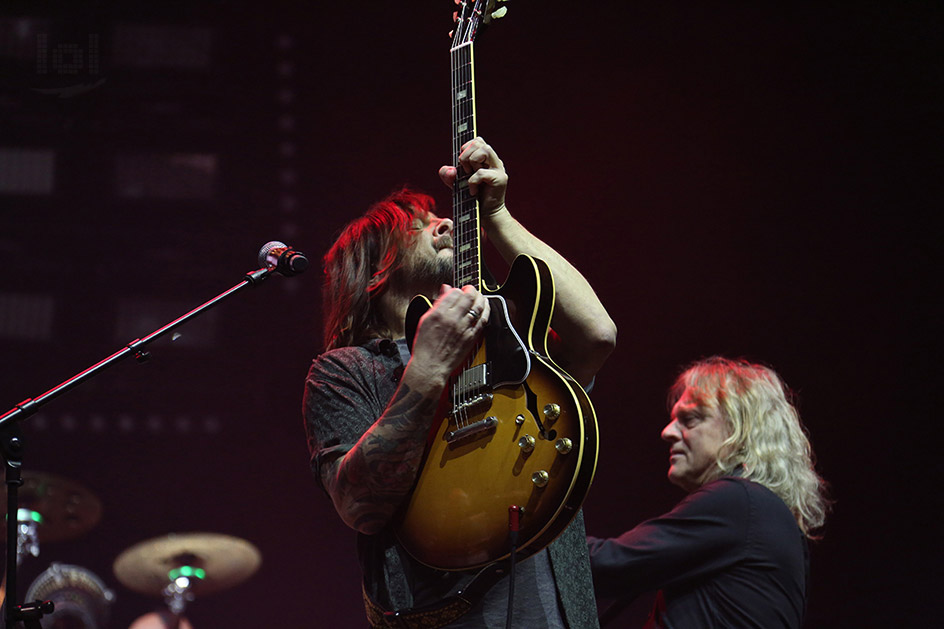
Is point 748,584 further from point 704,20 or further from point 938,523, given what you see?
point 704,20

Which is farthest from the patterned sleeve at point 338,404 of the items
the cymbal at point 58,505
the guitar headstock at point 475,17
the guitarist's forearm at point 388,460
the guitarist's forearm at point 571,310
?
the cymbal at point 58,505

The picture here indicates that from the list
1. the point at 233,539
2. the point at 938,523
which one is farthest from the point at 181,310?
the point at 938,523

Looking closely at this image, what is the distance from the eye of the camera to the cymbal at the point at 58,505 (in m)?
3.92

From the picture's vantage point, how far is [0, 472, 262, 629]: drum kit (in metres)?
3.89

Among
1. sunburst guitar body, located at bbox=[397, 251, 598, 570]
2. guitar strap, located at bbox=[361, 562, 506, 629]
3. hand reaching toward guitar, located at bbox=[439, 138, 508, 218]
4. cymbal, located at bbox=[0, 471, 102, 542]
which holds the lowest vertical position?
guitar strap, located at bbox=[361, 562, 506, 629]

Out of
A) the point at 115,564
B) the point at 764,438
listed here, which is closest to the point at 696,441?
the point at 764,438

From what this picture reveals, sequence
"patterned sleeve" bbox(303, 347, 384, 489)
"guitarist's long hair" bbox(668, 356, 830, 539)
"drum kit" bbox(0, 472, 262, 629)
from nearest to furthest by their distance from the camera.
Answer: "patterned sleeve" bbox(303, 347, 384, 489)
"guitarist's long hair" bbox(668, 356, 830, 539)
"drum kit" bbox(0, 472, 262, 629)

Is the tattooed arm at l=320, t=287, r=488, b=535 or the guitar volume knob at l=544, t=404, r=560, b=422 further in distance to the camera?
the tattooed arm at l=320, t=287, r=488, b=535

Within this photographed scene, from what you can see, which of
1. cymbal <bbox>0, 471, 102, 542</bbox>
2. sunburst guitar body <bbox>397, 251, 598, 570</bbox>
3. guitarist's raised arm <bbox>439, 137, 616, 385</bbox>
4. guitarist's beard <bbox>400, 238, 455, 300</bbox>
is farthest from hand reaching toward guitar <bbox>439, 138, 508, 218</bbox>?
cymbal <bbox>0, 471, 102, 542</bbox>

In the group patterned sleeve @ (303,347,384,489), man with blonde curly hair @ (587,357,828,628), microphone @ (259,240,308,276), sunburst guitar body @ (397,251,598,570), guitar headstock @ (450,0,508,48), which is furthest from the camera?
Answer: man with blonde curly hair @ (587,357,828,628)

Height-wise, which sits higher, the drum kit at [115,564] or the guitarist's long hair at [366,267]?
the guitarist's long hair at [366,267]

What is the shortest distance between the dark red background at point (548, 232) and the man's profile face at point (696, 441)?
1.00 m

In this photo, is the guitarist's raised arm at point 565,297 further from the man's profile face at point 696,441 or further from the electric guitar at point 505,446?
the man's profile face at point 696,441

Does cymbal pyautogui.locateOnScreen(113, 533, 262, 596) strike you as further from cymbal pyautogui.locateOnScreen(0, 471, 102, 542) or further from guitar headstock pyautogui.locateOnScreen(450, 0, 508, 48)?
guitar headstock pyautogui.locateOnScreen(450, 0, 508, 48)
